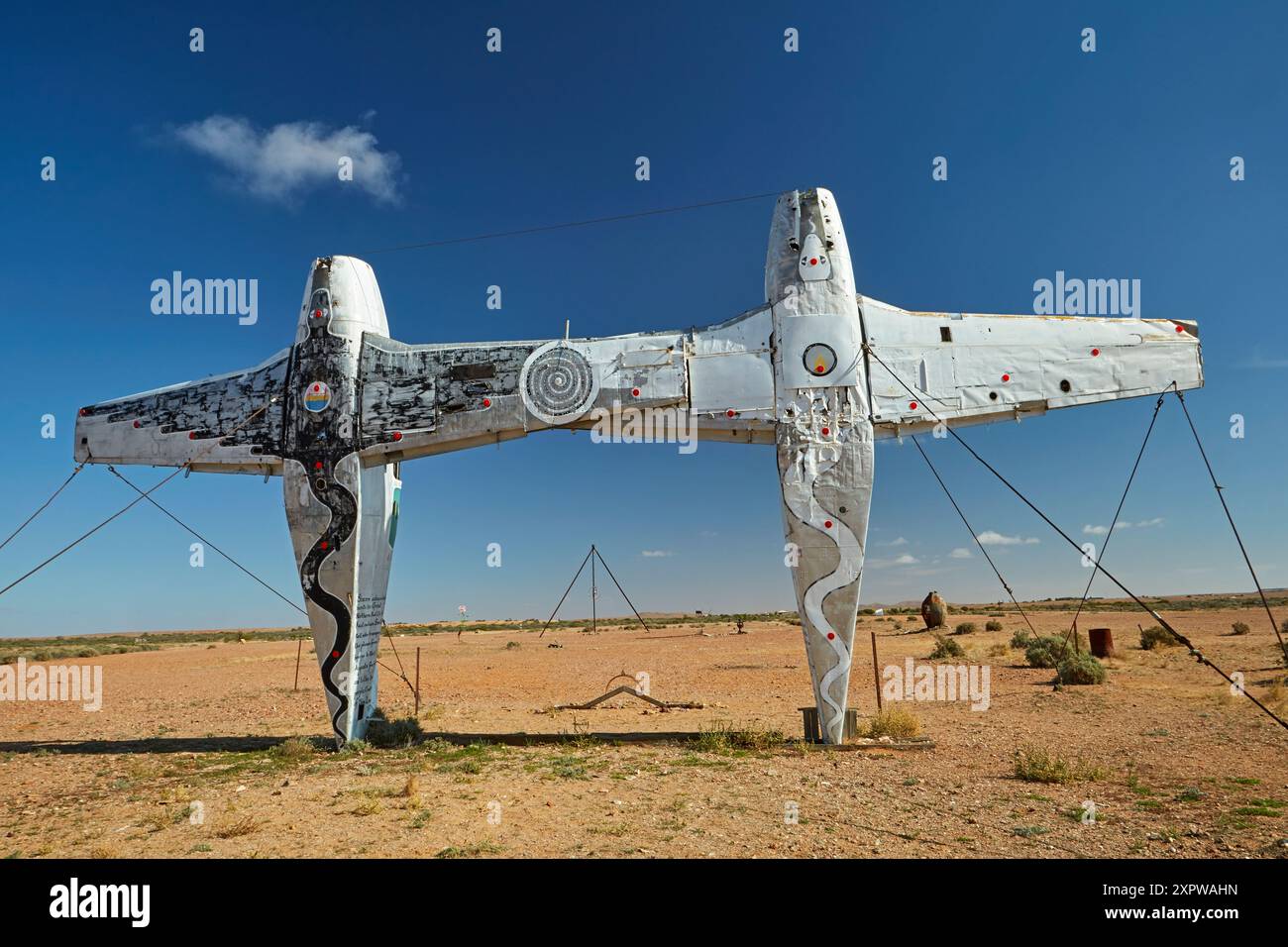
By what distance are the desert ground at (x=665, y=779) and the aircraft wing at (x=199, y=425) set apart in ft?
16.9

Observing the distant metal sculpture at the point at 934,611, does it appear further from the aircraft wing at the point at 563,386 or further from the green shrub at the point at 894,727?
the aircraft wing at the point at 563,386

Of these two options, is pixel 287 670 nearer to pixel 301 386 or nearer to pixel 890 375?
pixel 301 386

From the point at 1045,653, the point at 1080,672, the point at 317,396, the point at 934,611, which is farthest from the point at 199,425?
the point at 934,611

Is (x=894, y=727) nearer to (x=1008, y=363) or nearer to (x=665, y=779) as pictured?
(x=665, y=779)

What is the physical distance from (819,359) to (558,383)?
4.36 m

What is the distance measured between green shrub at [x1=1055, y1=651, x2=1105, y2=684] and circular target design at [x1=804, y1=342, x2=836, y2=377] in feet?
37.8

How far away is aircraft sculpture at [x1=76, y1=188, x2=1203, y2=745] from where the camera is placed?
443 inches

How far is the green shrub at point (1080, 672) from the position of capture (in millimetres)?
17281

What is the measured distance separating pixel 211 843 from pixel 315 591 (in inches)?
218

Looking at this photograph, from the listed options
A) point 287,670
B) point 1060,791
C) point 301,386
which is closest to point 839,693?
point 1060,791

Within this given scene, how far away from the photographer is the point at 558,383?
12164 millimetres

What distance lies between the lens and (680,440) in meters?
12.0
